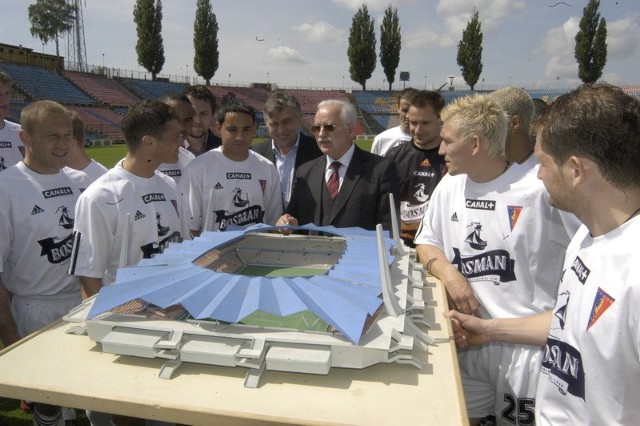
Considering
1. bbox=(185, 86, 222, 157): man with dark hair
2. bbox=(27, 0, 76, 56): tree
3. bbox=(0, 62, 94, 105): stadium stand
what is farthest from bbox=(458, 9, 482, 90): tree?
bbox=(185, 86, 222, 157): man with dark hair

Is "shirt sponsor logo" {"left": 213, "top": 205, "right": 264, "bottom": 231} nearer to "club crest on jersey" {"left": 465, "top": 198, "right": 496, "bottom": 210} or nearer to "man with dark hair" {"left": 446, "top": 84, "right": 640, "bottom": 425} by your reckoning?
"club crest on jersey" {"left": 465, "top": 198, "right": 496, "bottom": 210}

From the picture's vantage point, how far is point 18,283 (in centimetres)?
296

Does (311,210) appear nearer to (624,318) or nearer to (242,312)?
(242,312)

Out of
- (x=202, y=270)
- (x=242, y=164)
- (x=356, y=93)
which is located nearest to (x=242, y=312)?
(x=202, y=270)

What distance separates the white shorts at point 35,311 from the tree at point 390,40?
51.0 metres

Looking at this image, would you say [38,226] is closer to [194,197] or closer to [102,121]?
[194,197]

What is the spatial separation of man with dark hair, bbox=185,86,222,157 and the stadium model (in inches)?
132

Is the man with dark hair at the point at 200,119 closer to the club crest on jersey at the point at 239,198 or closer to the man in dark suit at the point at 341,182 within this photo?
the club crest on jersey at the point at 239,198

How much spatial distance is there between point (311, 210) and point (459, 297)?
166 centimetres

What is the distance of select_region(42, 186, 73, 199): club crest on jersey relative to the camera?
2969mm

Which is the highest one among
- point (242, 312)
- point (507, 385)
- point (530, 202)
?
point (530, 202)

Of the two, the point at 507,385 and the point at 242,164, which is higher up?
the point at 242,164

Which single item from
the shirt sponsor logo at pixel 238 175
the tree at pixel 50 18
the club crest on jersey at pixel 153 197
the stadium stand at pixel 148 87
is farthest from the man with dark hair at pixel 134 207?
the tree at pixel 50 18

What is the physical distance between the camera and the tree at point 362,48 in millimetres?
50344
